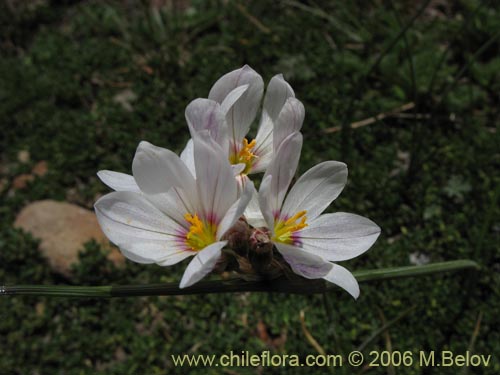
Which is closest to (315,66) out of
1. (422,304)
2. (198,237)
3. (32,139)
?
(422,304)

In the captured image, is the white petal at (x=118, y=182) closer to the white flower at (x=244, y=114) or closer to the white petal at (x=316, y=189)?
the white flower at (x=244, y=114)

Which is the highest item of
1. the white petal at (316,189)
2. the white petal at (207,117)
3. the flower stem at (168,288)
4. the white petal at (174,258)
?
the white petal at (207,117)

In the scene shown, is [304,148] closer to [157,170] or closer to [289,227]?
[289,227]

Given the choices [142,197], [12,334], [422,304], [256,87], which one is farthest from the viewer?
[12,334]

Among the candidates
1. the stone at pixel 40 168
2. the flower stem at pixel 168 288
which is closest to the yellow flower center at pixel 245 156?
the flower stem at pixel 168 288

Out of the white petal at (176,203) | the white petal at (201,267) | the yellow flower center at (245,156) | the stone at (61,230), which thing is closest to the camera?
the white petal at (201,267)

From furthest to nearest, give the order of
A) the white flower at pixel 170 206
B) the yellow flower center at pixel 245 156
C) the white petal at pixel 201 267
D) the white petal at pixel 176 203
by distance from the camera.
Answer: the yellow flower center at pixel 245 156
the white petal at pixel 176 203
the white flower at pixel 170 206
the white petal at pixel 201 267

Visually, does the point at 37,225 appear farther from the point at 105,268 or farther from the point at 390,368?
the point at 390,368
